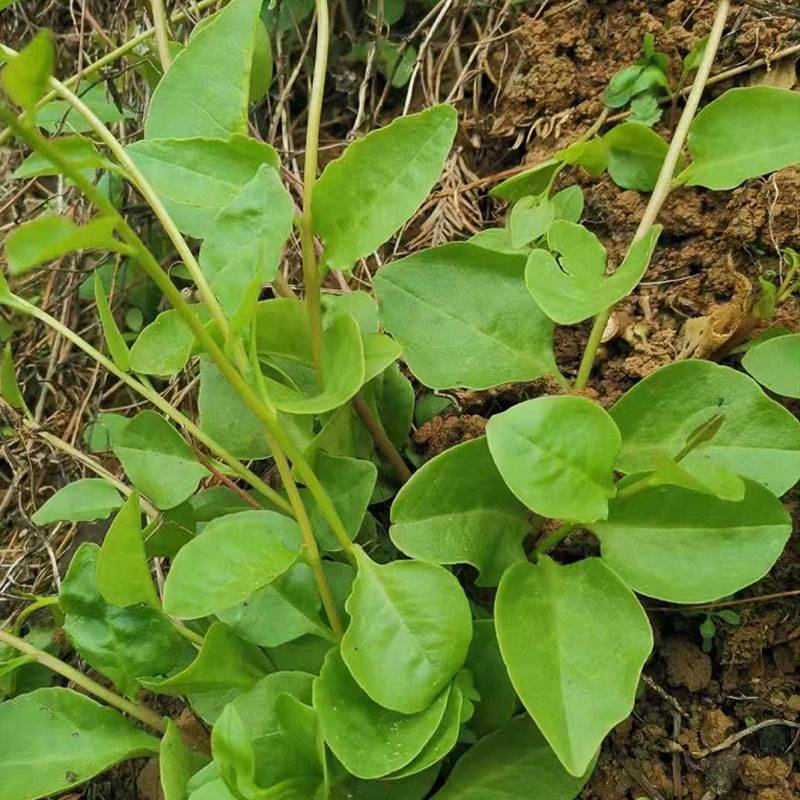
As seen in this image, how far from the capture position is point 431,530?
35.7 inches

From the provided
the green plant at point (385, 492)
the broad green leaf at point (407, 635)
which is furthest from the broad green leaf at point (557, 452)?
the broad green leaf at point (407, 635)

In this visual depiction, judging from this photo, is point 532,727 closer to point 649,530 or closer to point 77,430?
point 649,530

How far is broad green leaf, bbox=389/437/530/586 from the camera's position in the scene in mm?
895

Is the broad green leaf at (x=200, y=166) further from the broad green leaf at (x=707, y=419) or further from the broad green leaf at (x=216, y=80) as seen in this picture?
the broad green leaf at (x=707, y=419)

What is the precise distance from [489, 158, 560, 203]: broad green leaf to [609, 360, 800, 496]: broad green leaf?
0.96ft

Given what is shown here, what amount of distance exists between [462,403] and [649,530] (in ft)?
1.06

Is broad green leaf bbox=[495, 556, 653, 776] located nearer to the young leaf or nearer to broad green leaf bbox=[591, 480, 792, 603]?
broad green leaf bbox=[591, 480, 792, 603]

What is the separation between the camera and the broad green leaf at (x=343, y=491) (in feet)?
3.15

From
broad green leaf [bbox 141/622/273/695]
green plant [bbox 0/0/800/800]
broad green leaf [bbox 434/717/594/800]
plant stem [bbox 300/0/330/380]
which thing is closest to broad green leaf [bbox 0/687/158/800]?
green plant [bbox 0/0/800/800]

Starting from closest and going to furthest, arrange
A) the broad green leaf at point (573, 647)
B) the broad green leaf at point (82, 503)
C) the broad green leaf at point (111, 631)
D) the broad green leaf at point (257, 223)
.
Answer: the broad green leaf at point (573, 647) < the broad green leaf at point (257, 223) < the broad green leaf at point (111, 631) < the broad green leaf at point (82, 503)

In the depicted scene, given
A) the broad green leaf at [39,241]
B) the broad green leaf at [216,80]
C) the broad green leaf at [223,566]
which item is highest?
the broad green leaf at [39,241]

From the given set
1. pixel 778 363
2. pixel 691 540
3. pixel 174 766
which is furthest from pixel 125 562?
pixel 778 363

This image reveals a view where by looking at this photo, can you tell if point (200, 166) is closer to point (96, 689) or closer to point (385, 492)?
point (385, 492)

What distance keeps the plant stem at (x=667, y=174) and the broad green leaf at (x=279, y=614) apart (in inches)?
14.3
